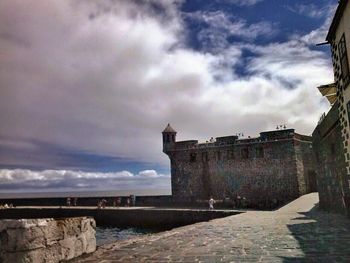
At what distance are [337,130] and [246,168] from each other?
68.7ft

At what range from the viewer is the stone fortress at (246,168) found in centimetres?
3259

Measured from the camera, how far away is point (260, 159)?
3428 cm

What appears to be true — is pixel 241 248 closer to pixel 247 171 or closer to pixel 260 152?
pixel 260 152

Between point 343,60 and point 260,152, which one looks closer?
point 343,60

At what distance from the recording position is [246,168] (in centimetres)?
3497

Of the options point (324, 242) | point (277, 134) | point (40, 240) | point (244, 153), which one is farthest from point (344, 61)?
point (244, 153)

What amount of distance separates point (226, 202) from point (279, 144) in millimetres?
7520

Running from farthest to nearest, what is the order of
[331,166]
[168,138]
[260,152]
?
[168,138] → [260,152] → [331,166]

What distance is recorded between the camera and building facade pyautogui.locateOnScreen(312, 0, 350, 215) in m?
11.6

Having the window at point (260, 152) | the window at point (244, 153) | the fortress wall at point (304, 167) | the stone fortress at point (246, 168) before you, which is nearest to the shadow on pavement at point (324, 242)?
the stone fortress at point (246, 168)

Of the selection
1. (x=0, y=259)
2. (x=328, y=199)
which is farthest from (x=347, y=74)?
(x=0, y=259)

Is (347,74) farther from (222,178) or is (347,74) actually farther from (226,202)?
(222,178)

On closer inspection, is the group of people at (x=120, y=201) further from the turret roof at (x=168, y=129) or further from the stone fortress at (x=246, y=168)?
the turret roof at (x=168, y=129)

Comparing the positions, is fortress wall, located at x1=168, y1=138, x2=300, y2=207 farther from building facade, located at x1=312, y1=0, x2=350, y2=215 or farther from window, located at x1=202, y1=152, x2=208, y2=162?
building facade, located at x1=312, y1=0, x2=350, y2=215
